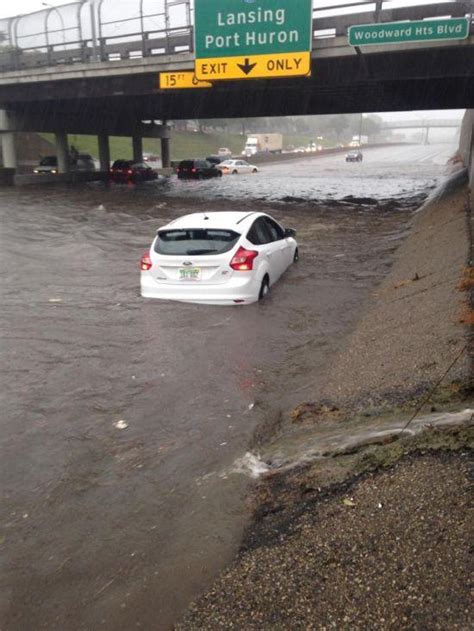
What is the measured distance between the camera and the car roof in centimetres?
934

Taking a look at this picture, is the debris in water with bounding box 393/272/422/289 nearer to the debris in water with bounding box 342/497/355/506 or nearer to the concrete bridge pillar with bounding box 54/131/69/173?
the debris in water with bounding box 342/497/355/506

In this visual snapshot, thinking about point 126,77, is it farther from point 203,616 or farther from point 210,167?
point 203,616

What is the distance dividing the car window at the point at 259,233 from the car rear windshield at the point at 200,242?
1.55 ft

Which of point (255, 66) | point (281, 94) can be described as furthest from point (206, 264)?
point (281, 94)

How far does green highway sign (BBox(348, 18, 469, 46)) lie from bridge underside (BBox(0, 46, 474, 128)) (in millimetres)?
1256

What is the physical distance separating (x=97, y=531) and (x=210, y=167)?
46484 millimetres

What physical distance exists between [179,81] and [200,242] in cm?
1677

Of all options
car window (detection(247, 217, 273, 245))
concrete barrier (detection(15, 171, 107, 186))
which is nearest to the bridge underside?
concrete barrier (detection(15, 171, 107, 186))

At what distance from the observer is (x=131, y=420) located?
5570 millimetres

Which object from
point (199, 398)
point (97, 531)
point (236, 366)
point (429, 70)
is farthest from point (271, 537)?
point (429, 70)

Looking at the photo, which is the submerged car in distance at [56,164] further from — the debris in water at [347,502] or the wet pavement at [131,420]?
the debris in water at [347,502]

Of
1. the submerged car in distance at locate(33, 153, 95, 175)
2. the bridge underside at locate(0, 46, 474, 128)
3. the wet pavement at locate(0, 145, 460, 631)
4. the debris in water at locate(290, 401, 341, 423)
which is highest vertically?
the bridge underside at locate(0, 46, 474, 128)

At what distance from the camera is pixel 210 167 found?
48250mm

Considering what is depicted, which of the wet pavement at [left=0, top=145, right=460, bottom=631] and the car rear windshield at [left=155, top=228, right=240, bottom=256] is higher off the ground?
the car rear windshield at [left=155, top=228, right=240, bottom=256]
